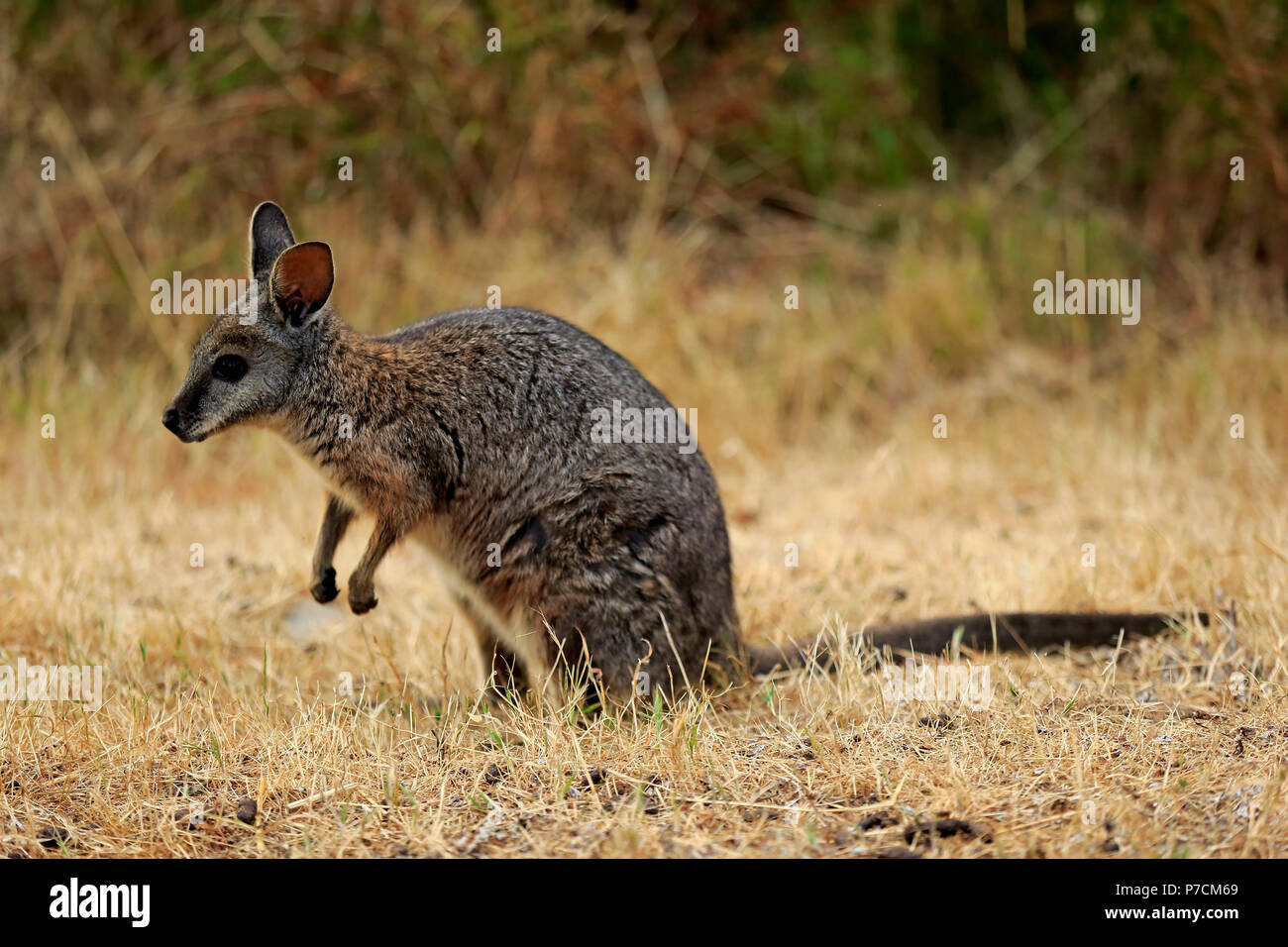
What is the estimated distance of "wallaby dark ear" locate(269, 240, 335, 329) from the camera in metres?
4.45

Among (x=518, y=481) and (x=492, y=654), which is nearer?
(x=518, y=481)

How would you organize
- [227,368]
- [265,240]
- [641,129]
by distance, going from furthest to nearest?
[641,129]
[265,240]
[227,368]

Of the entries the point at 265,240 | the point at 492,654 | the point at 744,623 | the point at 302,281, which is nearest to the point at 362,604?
the point at 492,654

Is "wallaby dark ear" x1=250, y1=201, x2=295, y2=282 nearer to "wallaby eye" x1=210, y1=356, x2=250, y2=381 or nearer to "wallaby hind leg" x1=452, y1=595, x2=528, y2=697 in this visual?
"wallaby eye" x1=210, y1=356, x2=250, y2=381

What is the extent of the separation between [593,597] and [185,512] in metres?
3.38

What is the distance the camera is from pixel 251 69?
921 cm

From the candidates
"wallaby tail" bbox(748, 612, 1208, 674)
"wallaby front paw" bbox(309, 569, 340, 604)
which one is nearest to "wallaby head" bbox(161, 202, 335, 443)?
"wallaby front paw" bbox(309, 569, 340, 604)

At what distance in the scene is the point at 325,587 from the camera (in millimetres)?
4785

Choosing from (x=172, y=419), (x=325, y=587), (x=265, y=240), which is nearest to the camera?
(x=172, y=419)

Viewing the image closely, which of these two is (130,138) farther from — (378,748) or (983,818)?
(983,818)

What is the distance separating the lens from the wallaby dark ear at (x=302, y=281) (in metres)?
4.45

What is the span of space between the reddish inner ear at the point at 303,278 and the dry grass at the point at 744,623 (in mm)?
1154

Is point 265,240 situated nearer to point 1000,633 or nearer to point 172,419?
point 172,419

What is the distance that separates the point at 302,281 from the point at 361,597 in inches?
40.9
